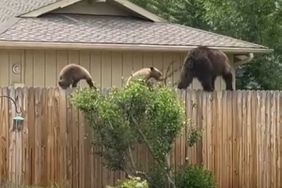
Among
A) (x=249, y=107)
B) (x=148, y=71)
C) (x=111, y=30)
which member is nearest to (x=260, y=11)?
(x=111, y=30)

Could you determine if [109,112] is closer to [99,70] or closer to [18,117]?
[18,117]

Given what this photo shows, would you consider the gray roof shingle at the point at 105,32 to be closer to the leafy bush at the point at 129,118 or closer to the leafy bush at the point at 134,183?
the leafy bush at the point at 129,118

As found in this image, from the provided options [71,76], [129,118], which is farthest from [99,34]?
[129,118]

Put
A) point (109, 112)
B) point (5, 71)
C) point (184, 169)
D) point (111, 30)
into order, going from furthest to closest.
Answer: point (111, 30)
point (5, 71)
point (184, 169)
point (109, 112)

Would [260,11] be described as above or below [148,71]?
above

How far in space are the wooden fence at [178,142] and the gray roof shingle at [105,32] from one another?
13.8 feet

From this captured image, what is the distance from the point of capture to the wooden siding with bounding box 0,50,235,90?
674 inches

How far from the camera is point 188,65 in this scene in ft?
48.5

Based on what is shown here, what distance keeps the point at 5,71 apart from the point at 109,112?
220 inches

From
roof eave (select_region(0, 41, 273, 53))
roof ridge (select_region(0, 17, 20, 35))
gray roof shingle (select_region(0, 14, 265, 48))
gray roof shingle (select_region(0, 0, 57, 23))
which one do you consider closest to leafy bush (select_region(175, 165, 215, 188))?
roof eave (select_region(0, 41, 273, 53))

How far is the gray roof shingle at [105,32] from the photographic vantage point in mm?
17203

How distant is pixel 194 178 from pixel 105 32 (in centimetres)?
643

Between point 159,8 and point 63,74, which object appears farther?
point 159,8

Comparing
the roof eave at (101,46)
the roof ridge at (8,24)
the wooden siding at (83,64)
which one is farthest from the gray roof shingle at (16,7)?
the roof eave at (101,46)
